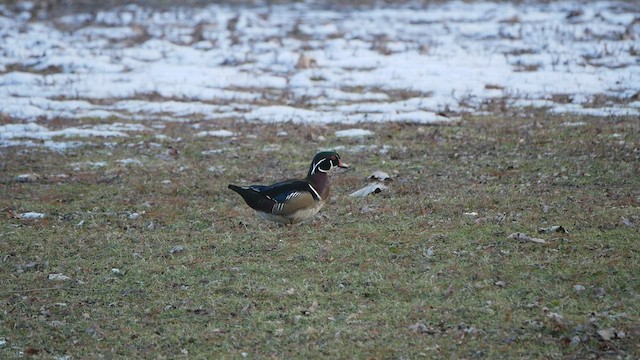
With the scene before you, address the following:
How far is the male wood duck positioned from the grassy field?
0.99 feet

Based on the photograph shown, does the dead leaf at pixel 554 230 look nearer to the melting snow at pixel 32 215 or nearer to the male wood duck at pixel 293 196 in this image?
the male wood duck at pixel 293 196

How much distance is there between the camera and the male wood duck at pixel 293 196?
34.3 ft

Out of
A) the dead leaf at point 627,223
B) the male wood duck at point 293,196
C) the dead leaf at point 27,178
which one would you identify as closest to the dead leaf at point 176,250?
the male wood duck at point 293,196

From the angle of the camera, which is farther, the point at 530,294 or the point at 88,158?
the point at 88,158

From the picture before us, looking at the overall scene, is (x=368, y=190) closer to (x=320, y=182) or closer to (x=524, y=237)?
(x=320, y=182)

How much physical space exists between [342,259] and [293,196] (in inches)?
46.4

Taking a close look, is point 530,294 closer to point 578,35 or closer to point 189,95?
point 189,95

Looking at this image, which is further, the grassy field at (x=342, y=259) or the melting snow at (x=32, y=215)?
the melting snow at (x=32, y=215)

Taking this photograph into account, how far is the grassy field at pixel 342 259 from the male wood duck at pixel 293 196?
30 centimetres

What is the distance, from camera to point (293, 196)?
34.2ft

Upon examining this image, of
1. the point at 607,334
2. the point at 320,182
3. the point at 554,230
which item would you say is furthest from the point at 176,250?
the point at 607,334

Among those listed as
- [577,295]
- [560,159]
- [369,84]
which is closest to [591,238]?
[577,295]

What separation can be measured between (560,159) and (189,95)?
11408 mm

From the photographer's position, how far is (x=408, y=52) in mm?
28172
